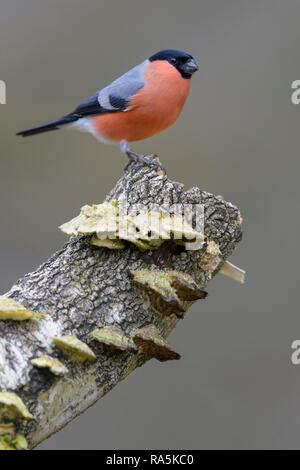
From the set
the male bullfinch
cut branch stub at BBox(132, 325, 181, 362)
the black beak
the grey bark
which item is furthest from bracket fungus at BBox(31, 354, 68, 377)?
the black beak

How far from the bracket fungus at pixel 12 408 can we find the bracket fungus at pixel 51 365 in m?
0.06

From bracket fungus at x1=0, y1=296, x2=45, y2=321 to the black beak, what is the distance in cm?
88

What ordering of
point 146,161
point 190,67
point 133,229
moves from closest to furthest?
point 133,229, point 146,161, point 190,67

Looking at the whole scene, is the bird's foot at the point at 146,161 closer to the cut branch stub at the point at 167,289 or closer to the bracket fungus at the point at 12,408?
the cut branch stub at the point at 167,289

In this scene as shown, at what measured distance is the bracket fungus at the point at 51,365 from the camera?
4.65ft

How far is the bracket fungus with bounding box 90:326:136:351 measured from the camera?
1.49 metres

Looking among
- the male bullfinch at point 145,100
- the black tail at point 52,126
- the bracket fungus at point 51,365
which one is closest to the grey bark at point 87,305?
the bracket fungus at point 51,365

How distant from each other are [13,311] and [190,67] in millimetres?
903

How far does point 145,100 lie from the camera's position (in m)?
2.16

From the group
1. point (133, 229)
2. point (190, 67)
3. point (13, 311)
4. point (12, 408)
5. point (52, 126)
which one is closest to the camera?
point (12, 408)

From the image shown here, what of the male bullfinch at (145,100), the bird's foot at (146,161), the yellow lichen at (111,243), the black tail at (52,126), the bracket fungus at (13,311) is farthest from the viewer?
the black tail at (52,126)

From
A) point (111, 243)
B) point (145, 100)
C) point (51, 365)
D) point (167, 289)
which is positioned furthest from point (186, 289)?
point (145, 100)

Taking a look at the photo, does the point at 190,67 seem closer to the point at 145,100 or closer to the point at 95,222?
the point at 145,100

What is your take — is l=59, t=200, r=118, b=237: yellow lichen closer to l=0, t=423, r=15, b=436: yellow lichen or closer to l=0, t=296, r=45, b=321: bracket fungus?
l=0, t=296, r=45, b=321: bracket fungus
